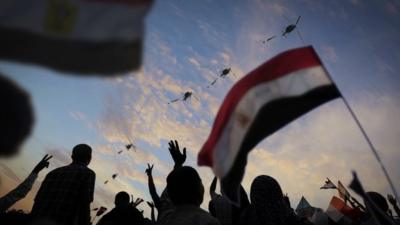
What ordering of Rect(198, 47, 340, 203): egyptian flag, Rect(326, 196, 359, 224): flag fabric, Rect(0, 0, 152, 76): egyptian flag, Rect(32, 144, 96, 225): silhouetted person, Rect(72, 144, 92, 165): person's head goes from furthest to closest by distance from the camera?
Rect(326, 196, 359, 224): flag fabric
Rect(72, 144, 92, 165): person's head
Rect(32, 144, 96, 225): silhouetted person
Rect(198, 47, 340, 203): egyptian flag
Rect(0, 0, 152, 76): egyptian flag

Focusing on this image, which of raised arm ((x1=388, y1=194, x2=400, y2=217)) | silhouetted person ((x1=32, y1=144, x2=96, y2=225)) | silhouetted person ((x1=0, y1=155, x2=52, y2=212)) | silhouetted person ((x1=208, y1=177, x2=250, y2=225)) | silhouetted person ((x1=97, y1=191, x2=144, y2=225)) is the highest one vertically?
silhouetted person ((x1=0, y1=155, x2=52, y2=212))

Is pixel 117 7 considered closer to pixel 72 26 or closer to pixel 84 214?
pixel 72 26

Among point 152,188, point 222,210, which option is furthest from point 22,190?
point 222,210

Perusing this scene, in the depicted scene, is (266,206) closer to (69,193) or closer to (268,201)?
(268,201)

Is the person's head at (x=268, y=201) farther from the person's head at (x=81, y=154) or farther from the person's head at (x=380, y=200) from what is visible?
the person's head at (x=81, y=154)

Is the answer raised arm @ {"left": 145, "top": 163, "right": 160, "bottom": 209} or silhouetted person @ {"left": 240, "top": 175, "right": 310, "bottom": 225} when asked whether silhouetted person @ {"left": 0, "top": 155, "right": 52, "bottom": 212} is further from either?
silhouetted person @ {"left": 240, "top": 175, "right": 310, "bottom": 225}

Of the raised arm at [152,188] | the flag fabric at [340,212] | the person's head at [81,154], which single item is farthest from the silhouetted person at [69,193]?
the flag fabric at [340,212]

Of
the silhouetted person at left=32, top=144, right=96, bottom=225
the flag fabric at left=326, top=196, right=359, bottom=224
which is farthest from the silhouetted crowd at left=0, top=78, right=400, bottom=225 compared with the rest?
the flag fabric at left=326, top=196, right=359, bottom=224

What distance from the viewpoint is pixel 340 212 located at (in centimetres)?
805

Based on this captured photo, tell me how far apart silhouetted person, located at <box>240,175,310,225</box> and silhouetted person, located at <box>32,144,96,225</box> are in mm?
2602

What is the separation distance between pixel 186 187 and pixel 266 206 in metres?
2.34

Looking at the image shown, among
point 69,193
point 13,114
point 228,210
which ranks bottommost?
point 228,210

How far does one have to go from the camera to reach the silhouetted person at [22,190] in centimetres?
652

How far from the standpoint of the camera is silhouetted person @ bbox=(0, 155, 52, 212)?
6520mm
